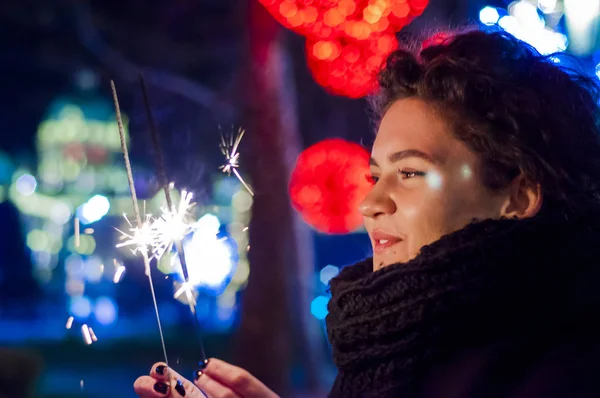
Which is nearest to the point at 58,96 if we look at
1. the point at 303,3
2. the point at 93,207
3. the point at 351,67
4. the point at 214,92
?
the point at 214,92

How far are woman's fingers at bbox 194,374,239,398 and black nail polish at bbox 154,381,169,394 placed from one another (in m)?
0.07

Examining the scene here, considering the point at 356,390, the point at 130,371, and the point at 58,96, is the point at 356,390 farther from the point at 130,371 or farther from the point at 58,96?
the point at 58,96

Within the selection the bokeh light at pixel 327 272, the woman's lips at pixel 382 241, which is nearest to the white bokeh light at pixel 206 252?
the woman's lips at pixel 382 241

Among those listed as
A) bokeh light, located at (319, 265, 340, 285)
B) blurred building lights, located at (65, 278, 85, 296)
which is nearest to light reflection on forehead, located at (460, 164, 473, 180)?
blurred building lights, located at (65, 278, 85, 296)

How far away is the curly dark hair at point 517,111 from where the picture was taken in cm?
122

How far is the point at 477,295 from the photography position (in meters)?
1.14

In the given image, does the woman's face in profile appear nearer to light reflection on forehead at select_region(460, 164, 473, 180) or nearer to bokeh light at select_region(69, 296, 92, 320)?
light reflection on forehead at select_region(460, 164, 473, 180)

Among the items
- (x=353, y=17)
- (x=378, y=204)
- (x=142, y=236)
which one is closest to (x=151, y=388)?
(x=142, y=236)

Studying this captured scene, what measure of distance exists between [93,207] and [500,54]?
142 cm

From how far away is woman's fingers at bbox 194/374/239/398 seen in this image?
4.46 ft

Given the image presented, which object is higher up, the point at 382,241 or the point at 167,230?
the point at 167,230

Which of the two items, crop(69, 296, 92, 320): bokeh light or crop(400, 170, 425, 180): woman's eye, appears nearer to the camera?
crop(400, 170, 425, 180): woman's eye

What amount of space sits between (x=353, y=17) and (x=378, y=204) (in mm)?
2497

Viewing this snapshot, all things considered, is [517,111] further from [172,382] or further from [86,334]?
[86,334]
